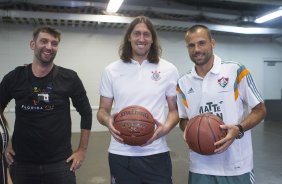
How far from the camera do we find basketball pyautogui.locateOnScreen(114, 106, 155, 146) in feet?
6.42

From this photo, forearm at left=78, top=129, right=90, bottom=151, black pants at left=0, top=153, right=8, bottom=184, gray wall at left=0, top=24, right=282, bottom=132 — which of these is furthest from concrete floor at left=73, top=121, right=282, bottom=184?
black pants at left=0, top=153, right=8, bottom=184

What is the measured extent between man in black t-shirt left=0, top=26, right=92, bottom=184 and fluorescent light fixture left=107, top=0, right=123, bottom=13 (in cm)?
452

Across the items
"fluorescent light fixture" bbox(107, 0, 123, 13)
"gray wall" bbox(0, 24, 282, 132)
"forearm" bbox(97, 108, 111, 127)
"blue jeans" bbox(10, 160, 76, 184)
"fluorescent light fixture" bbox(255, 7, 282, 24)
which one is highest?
"fluorescent light fixture" bbox(107, 0, 123, 13)

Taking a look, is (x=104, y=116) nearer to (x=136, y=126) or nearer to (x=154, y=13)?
(x=136, y=126)

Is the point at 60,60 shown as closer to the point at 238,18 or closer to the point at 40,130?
the point at 238,18

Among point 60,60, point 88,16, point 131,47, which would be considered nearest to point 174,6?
point 88,16

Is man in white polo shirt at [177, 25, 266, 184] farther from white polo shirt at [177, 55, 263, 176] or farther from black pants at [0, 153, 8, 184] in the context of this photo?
black pants at [0, 153, 8, 184]

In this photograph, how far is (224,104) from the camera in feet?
6.58

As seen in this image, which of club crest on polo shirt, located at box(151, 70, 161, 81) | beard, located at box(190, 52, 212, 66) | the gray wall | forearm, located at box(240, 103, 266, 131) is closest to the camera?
forearm, located at box(240, 103, 266, 131)

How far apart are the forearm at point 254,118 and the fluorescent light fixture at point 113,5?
5.11m

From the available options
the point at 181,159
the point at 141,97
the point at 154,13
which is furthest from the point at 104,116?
the point at 154,13

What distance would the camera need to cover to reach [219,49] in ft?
32.5

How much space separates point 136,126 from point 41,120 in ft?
2.62

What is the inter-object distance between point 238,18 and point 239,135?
7.85 meters
